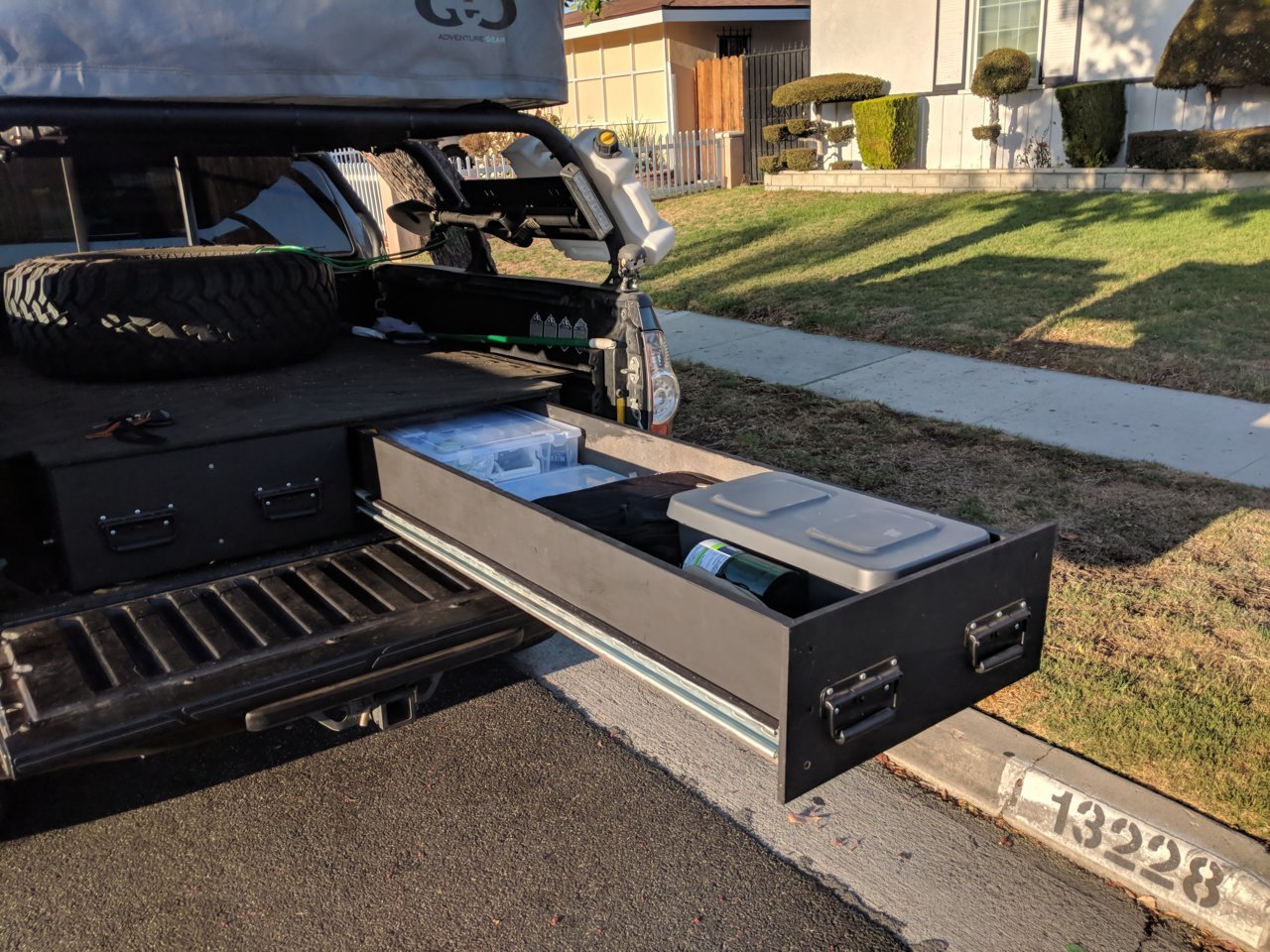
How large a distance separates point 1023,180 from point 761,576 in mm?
13336

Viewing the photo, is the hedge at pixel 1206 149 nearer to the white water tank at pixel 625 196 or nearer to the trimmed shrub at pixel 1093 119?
the trimmed shrub at pixel 1093 119

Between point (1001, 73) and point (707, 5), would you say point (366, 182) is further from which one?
point (707, 5)

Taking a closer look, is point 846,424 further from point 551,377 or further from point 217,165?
point 217,165

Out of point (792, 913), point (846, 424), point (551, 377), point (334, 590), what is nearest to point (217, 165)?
point (551, 377)

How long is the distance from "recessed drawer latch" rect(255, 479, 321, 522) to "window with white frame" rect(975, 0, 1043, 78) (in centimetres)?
1489

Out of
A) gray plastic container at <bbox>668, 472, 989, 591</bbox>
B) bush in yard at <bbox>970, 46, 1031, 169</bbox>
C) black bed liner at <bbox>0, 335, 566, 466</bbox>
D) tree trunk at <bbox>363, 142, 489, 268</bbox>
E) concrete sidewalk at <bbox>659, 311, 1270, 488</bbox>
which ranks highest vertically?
bush in yard at <bbox>970, 46, 1031, 169</bbox>

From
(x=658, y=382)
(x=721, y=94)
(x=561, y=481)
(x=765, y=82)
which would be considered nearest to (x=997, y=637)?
(x=561, y=481)

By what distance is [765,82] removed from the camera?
2062 cm

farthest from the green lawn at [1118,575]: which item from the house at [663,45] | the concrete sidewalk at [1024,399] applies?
the house at [663,45]

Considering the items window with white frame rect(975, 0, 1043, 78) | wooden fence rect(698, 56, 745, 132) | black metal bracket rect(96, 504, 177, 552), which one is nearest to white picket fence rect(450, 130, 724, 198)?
wooden fence rect(698, 56, 745, 132)

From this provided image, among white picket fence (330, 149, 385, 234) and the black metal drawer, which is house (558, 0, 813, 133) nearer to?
white picket fence (330, 149, 385, 234)

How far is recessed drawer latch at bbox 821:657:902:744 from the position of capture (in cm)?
200

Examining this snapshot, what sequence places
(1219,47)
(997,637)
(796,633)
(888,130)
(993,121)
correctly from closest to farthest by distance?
1. (796,633)
2. (997,637)
3. (1219,47)
4. (993,121)
5. (888,130)

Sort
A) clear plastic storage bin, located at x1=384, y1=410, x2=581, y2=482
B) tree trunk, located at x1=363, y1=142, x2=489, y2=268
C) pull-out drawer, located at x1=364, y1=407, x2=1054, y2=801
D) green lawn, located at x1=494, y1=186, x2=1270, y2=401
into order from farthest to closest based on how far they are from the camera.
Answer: green lawn, located at x1=494, y1=186, x2=1270, y2=401
tree trunk, located at x1=363, y1=142, x2=489, y2=268
clear plastic storage bin, located at x1=384, y1=410, x2=581, y2=482
pull-out drawer, located at x1=364, y1=407, x2=1054, y2=801
